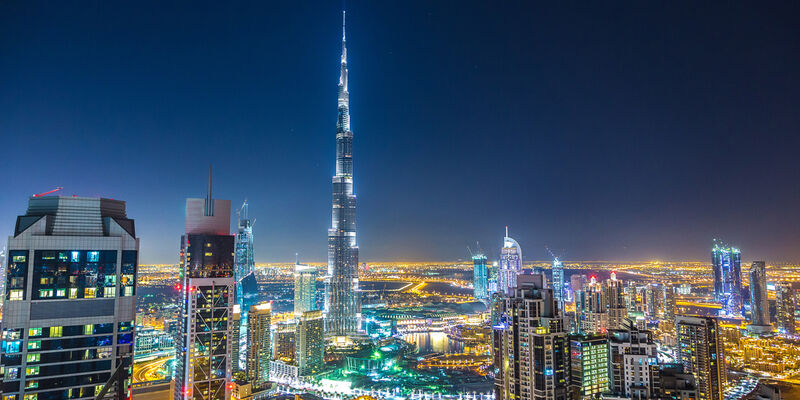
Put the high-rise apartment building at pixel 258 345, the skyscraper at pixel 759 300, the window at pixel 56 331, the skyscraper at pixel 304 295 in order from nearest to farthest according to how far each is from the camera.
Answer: the window at pixel 56 331 → the high-rise apartment building at pixel 258 345 → the skyscraper at pixel 759 300 → the skyscraper at pixel 304 295

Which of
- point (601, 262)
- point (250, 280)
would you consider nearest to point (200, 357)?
point (250, 280)

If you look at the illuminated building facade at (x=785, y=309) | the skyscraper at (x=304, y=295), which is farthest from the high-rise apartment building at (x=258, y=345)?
the illuminated building facade at (x=785, y=309)

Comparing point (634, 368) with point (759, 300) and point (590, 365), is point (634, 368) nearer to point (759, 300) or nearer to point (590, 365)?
point (590, 365)

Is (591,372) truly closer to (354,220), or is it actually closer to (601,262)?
(354,220)

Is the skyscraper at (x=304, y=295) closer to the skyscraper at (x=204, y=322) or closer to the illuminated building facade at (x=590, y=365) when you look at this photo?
the skyscraper at (x=204, y=322)

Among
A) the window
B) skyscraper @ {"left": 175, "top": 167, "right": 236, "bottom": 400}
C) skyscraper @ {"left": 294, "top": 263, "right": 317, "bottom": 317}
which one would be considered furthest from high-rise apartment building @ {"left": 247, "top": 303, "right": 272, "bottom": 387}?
skyscraper @ {"left": 294, "top": 263, "right": 317, "bottom": 317}
